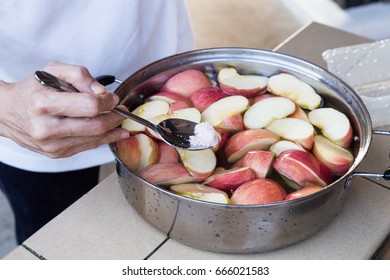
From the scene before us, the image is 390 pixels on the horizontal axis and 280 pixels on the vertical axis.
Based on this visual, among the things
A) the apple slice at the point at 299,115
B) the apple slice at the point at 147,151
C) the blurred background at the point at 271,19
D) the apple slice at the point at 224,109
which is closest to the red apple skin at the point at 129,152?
the apple slice at the point at 147,151

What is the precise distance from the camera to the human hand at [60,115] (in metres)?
0.60

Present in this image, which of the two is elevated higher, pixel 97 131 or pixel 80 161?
pixel 97 131

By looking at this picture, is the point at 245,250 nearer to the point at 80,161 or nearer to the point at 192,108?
the point at 192,108

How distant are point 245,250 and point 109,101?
226 millimetres

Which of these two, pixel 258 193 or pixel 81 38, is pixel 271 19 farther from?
pixel 258 193

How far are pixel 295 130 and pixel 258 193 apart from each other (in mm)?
136

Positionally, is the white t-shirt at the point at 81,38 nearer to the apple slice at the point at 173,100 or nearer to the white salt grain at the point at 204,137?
the apple slice at the point at 173,100

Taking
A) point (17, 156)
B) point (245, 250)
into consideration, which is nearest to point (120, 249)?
point (245, 250)

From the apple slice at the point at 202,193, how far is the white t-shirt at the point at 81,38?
0.78ft

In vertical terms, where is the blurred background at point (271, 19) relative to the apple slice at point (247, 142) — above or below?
below

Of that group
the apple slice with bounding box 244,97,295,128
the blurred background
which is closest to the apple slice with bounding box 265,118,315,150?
the apple slice with bounding box 244,97,295,128

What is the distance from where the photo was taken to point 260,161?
0.69 metres

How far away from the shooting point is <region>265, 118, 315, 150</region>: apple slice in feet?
2.39

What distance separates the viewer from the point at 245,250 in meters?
0.65
